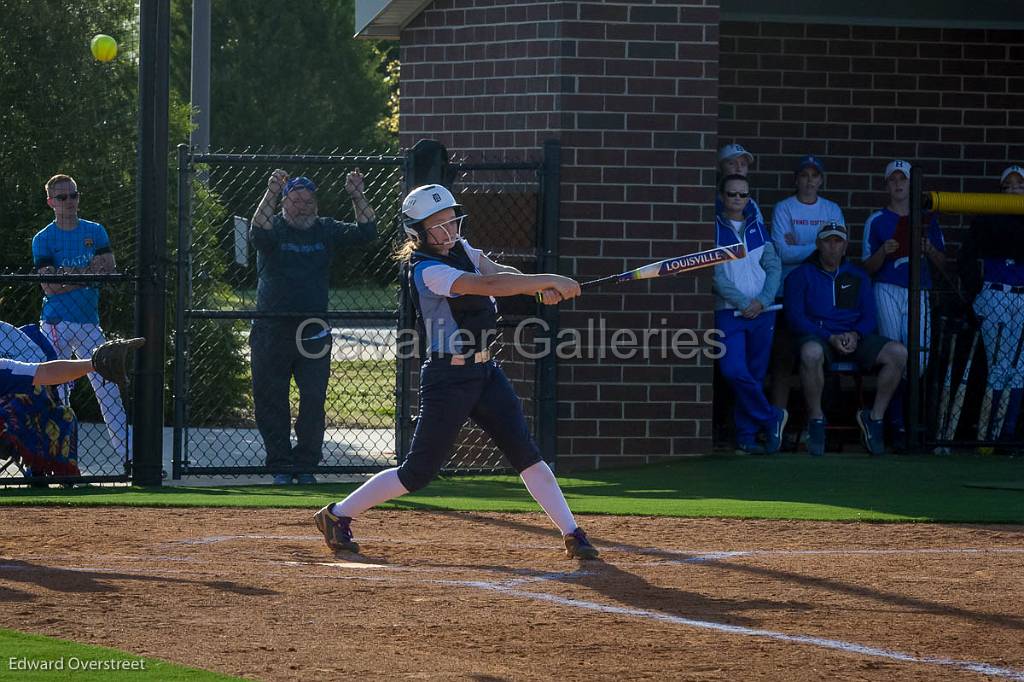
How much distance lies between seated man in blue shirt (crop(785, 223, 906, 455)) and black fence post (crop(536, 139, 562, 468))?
1942 millimetres

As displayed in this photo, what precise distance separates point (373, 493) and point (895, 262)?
5890mm

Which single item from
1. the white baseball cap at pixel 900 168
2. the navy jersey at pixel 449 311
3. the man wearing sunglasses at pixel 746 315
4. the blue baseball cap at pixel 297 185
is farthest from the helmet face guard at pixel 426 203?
the white baseball cap at pixel 900 168

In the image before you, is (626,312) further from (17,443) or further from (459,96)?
(17,443)

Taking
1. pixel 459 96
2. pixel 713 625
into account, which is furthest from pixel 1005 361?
pixel 713 625

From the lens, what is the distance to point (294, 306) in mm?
10688

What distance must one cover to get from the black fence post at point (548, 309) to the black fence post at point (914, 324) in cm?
268

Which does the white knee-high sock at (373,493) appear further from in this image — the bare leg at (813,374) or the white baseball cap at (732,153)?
the white baseball cap at (732,153)

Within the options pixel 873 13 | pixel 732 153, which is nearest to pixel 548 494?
pixel 732 153

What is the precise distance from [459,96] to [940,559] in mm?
5705

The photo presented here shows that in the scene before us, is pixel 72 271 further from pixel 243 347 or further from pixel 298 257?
pixel 243 347

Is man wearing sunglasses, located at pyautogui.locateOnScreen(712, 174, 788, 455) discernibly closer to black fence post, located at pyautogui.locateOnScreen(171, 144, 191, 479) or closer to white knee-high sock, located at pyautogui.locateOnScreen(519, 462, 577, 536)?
black fence post, located at pyautogui.locateOnScreen(171, 144, 191, 479)

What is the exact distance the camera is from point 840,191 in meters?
13.5

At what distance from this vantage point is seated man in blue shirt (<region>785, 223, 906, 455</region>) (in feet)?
38.2

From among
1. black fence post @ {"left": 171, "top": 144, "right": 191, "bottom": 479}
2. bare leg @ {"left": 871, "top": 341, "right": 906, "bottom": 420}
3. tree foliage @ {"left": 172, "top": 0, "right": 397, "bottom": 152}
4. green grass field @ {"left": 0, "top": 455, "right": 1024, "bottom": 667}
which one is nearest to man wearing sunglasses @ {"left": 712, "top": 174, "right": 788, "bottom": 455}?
green grass field @ {"left": 0, "top": 455, "right": 1024, "bottom": 667}
